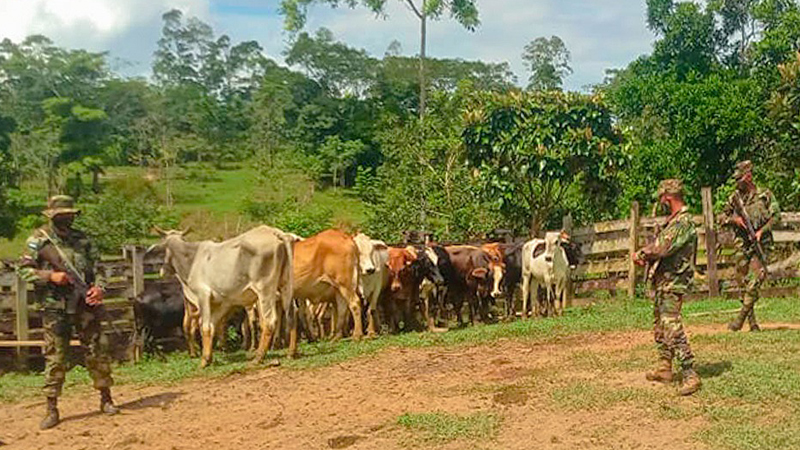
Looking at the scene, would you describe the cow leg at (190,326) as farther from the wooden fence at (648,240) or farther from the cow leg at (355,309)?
the wooden fence at (648,240)

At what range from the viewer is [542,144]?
17719 mm

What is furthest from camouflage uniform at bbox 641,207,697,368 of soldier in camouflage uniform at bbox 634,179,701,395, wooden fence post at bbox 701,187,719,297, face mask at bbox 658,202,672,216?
wooden fence post at bbox 701,187,719,297

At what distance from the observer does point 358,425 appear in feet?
25.5

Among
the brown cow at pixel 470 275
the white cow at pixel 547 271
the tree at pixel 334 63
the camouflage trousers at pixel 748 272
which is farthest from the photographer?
the tree at pixel 334 63

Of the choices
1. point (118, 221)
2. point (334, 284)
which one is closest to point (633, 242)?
point (334, 284)

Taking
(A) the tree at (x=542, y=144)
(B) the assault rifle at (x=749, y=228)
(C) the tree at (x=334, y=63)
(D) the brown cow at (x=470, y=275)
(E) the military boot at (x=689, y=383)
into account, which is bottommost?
(E) the military boot at (x=689, y=383)

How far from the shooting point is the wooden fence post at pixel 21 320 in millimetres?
11750

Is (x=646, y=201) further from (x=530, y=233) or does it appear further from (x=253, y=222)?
(x=253, y=222)

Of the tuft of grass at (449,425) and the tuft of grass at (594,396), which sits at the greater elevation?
the tuft of grass at (594,396)

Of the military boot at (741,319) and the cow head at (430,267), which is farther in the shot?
the cow head at (430,267)

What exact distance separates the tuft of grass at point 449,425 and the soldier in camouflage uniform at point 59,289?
3200 mm

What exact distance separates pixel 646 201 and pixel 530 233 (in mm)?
3447

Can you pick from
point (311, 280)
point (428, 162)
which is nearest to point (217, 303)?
point (311, 280)

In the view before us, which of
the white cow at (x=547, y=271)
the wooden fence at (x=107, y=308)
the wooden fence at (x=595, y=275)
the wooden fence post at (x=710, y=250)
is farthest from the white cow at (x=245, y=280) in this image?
the wooden fence post at (x=710, y=250)
